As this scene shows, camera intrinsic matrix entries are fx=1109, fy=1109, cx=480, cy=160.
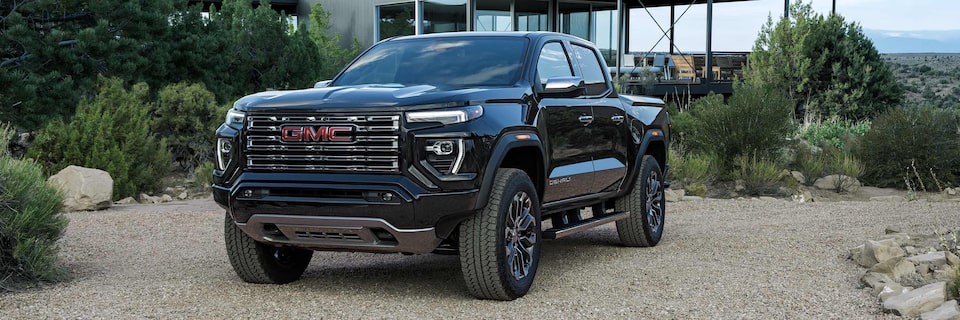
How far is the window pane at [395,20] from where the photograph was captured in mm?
30594

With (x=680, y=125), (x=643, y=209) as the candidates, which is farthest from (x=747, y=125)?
(x=643, y=209)

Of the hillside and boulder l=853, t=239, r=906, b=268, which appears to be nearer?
boulder l=853, t=239, r=906, b=268

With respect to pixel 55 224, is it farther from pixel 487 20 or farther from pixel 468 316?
pixel 487 20

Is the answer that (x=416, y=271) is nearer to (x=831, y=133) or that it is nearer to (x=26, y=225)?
(x=26, y=225)

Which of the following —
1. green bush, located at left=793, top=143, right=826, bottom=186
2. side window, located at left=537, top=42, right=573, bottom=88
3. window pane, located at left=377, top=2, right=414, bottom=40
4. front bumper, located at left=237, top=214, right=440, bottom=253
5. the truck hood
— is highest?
A: window pane, located at left=377, top=2, right=414, bottom=40

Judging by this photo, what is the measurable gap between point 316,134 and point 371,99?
38cm

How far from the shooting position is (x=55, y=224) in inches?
309

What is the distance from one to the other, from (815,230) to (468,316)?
524cm

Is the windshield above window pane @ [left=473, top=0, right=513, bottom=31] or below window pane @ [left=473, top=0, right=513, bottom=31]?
below

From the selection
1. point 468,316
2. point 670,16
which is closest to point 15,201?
point 468,316

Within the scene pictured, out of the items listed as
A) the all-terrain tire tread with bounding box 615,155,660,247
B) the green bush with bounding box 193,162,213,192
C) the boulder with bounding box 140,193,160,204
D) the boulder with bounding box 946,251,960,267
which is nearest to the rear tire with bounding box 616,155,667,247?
the all-terrain tire tread with bounding box 615,155,660,247

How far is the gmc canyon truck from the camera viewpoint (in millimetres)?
6254

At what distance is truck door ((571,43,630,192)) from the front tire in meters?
1.40

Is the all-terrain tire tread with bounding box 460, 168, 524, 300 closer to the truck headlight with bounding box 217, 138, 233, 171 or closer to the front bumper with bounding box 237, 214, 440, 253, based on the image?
the front bumper with bounding box 237, 214, 440, 253
